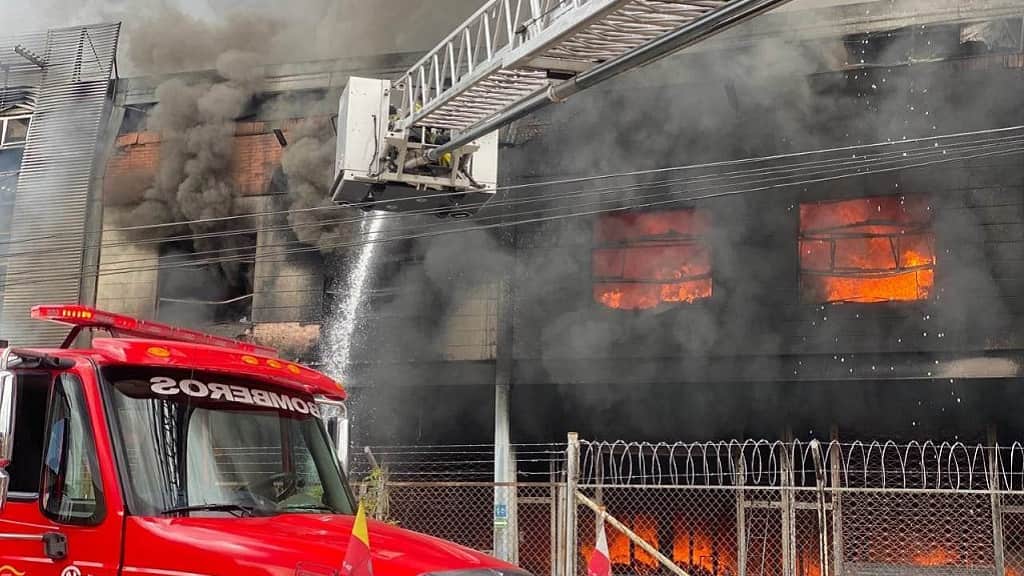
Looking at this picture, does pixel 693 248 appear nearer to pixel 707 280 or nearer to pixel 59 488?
pixel 707 280

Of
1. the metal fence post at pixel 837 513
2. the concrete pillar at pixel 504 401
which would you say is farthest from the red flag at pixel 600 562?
the concrete pillar at pixel 504 401

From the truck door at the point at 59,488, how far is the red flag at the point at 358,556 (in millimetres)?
895

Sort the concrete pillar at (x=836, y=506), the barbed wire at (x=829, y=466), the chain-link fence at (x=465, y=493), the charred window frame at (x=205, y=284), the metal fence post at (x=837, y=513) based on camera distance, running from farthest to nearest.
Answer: the charred window frame at (x=205, y=284), the chain-link fence at (x=465, y=493), the barbed wire at (x=829, y=466), the metal fence post at (x=837, y=513), the concrete pillar at (x=836, y=506)

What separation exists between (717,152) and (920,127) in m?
2.52

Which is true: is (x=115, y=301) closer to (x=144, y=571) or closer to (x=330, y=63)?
(x=330, y=63)

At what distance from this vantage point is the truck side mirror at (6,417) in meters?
3.64

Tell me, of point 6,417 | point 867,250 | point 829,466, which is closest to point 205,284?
point 829,466

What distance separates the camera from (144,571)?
3857 mm

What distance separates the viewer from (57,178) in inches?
702

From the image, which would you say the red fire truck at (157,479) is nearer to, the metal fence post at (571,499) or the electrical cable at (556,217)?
the metal fence post at (571,499)

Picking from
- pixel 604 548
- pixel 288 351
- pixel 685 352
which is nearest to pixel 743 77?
pixel 685 352

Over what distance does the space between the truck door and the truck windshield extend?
102mm

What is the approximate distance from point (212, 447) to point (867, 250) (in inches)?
437

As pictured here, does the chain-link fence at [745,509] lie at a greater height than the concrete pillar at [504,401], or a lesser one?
lesser
